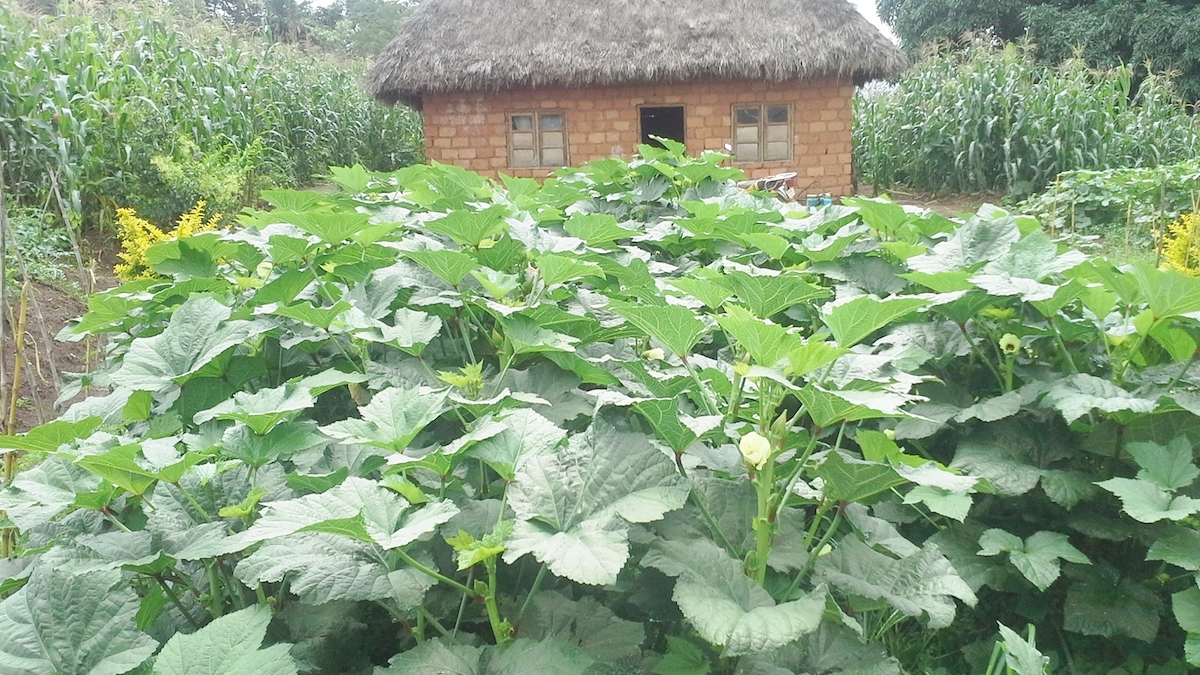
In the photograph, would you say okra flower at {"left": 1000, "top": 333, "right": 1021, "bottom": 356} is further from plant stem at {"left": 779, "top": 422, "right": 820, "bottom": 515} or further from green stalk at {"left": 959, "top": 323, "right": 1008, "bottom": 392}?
plant stem at {"left": 779, "top": 422, "right": 820, "bottom": 515}

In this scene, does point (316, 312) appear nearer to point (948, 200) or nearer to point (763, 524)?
point (763, 524)

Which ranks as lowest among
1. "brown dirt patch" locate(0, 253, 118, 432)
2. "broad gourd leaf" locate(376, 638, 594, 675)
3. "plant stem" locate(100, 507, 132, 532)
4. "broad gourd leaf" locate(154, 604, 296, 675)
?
"brown dirt patch" locate(0, 253, 118, 432)

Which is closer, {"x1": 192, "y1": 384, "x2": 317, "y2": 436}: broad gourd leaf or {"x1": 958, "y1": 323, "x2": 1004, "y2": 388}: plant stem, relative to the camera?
{"x1": 192, "y1": 384, "x2": 317, "y2": 436}: broad gourd leaf

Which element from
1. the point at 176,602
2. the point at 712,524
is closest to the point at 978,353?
the point at 712,524

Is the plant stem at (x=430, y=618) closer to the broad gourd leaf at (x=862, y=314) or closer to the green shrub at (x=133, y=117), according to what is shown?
the broad gourd leaf at (x=862, y=314)

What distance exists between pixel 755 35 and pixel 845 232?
33.4 ft

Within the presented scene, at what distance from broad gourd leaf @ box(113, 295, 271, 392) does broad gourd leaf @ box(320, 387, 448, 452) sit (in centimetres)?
34

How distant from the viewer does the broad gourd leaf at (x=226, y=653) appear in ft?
2.71

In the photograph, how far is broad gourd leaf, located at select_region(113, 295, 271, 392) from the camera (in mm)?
1279

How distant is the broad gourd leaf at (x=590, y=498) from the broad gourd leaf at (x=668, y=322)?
190 millimetres

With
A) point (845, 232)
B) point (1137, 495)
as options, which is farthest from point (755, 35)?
point (1137, 495)

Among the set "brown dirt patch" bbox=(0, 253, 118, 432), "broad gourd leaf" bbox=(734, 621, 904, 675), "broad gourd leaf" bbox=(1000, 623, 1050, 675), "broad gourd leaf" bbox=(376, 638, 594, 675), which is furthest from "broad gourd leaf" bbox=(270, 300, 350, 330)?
"brown dirt patch" bbox=(0, 253, 118, 432)

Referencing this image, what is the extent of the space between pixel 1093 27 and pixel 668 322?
72.7 feet

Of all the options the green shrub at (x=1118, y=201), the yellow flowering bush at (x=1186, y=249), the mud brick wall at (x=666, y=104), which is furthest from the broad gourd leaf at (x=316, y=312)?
the mud brick wall at (x=666, y=104)
